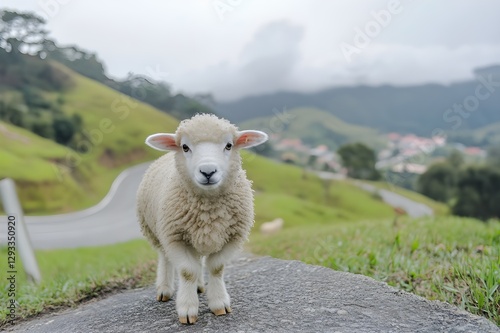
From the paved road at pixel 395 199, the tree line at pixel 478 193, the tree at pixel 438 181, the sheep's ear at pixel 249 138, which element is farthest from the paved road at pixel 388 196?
the sheep's ear at pixel 249 138

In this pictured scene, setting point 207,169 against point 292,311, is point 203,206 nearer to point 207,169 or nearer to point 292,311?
point 207,169

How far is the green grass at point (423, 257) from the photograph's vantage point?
438cm

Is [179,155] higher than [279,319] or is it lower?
higher

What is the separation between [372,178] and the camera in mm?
55531

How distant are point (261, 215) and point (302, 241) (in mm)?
27462

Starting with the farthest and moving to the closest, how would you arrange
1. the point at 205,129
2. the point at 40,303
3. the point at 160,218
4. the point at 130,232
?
the point at 130,232, the point at 40,303, the point at 160,218, the point at 205,129

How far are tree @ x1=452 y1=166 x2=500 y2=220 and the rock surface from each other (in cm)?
3503

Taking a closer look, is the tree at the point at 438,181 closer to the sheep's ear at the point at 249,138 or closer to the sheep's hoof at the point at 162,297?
the sheep's hoof at the point at 162,297

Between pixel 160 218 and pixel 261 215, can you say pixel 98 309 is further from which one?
pixel 261 215

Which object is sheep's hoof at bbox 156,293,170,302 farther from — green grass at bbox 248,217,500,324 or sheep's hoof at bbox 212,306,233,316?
green grass at bbox 248,217,500,324

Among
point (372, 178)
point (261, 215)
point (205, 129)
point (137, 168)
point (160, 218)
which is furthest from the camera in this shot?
point (372, 178)

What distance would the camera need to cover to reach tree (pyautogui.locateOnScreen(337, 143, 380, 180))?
5450 cm

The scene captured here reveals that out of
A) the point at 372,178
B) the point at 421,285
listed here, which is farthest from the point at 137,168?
the point at 421,285

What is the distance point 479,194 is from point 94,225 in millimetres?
27423
